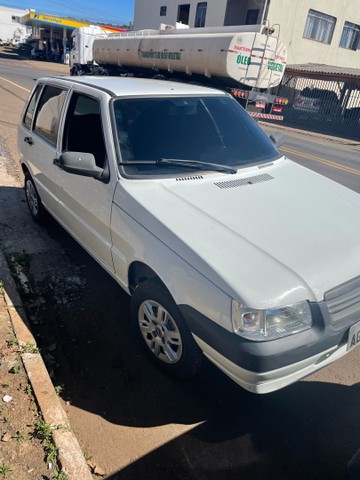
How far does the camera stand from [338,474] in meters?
2.34

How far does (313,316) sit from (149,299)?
115 cm

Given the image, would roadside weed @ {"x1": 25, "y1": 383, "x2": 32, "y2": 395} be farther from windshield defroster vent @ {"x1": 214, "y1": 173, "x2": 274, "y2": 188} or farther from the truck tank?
the truck tank

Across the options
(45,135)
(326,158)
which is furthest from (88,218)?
(326,158)

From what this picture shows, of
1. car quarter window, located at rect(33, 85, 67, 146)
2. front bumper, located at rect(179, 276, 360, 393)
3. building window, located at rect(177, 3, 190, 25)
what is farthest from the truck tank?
building window, located at rect(177, 3, 190, 25)

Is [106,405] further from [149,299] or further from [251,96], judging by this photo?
[251,96]

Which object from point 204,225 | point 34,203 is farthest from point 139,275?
point 34,203

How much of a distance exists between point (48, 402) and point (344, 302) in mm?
1978

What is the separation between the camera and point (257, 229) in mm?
2602

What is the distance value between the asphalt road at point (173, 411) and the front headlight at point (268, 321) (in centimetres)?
87

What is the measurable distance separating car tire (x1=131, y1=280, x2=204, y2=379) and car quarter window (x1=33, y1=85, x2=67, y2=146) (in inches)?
83.7

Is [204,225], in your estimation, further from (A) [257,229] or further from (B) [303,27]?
(B) [303,27]

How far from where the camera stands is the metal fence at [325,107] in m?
22.1

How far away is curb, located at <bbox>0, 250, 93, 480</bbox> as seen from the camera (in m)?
2.15

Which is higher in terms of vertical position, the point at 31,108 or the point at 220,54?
the point at 220,54
